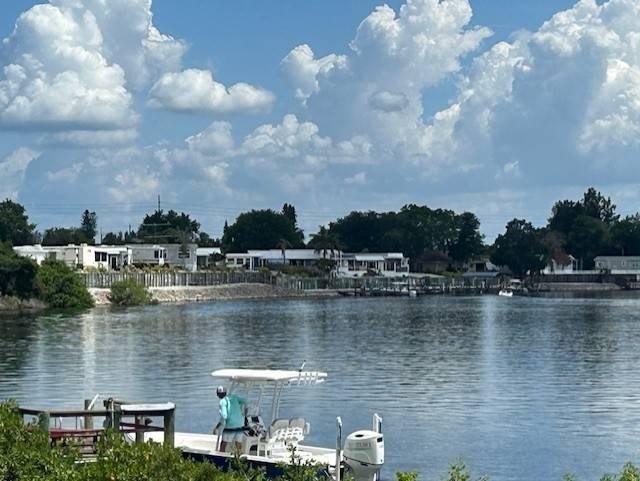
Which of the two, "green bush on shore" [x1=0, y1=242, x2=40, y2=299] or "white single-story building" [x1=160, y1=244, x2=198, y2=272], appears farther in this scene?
"white single-story building" [x1=160, y1=244, x2=198, y2=272]

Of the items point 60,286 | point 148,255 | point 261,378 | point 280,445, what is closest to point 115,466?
point 280,445

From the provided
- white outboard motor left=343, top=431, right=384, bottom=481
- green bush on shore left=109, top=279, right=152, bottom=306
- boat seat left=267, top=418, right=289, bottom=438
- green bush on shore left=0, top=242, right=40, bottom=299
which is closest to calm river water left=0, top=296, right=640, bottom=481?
boat seat left=267, top=418, right=289, bottom=438

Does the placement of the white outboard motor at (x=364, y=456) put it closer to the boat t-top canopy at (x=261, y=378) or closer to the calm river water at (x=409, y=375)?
the boat t-top canopy at (x=261, y=378)

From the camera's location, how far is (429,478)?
31062 millimetres

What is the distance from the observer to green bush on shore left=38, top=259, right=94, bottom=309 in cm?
12175

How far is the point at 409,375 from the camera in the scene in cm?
5578

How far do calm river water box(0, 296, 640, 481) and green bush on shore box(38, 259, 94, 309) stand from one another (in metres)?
14.0

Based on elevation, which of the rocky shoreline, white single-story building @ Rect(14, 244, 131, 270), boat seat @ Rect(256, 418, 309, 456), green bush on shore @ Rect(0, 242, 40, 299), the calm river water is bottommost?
the calm river water

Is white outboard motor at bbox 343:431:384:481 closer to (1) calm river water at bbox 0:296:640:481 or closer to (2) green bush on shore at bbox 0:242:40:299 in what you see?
(1) calm river water at bbox 0:296:640:481

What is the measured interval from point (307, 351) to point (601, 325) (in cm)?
3863

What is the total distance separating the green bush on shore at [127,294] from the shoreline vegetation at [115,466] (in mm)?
116498

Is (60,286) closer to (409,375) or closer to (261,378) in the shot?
(409,375)

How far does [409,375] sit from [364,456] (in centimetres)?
2978

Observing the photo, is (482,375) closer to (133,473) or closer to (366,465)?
(366,465)
